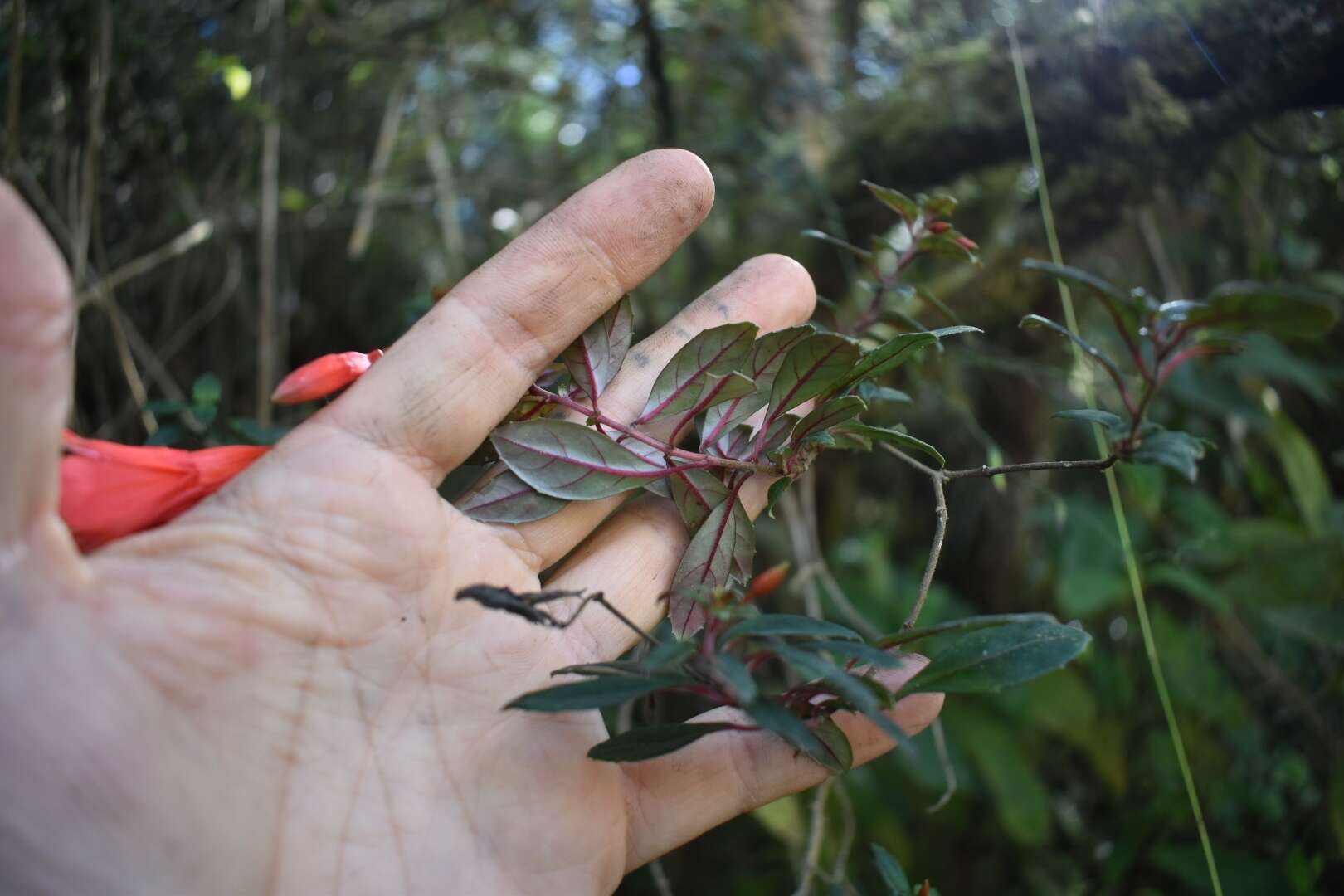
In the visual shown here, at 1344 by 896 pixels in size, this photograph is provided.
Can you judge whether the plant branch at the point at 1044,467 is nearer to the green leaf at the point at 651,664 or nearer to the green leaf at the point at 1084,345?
the green leaf at the point at 1084,345

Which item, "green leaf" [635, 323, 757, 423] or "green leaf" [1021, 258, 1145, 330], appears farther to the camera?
"green leaf" [635, 323, 757, 423]

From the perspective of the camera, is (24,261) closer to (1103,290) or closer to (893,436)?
(893,436)

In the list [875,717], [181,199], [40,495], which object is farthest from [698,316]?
[181,199]

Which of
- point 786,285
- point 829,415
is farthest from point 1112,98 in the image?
point 829,415

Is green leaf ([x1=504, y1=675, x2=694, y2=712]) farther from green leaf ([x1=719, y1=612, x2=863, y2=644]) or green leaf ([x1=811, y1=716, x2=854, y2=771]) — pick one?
green leaf ([x1=811, y1=716, x2=854, y2=771])

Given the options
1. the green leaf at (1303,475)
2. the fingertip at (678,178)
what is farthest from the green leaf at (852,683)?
the green leaf at (1303,475)

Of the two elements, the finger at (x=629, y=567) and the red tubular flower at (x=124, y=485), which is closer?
the red tubular flower at (x=124, y=485)

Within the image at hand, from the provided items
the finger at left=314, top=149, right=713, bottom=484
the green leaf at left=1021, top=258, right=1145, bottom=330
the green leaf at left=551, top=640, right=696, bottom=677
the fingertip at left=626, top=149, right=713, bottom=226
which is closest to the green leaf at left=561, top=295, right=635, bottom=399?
the finger at left=314, top=149, right=713, bottom=484
